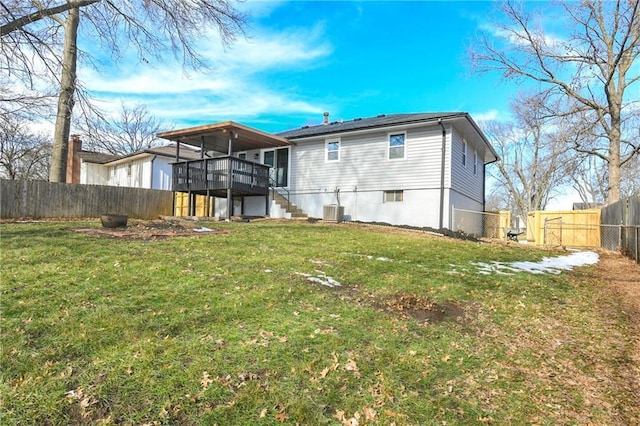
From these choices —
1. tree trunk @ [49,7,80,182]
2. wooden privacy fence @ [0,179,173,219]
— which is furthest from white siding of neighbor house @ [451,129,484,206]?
wooden privacy fence @ [0,179,173,219]

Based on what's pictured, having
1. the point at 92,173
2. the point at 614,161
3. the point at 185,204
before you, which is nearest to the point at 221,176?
the point at 185,204

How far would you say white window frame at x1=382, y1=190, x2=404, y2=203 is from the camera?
1419 cm

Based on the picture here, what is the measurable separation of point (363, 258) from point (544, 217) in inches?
469

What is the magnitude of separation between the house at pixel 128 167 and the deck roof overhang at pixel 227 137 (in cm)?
518

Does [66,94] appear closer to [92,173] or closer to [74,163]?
[92,173]

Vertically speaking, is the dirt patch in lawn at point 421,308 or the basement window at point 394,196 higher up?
the basement window at point 394,196

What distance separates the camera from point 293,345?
325 cm

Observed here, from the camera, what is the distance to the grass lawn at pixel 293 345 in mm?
2475

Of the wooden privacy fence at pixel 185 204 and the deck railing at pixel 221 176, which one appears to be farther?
the wooden privacy fence at pixel 185 204

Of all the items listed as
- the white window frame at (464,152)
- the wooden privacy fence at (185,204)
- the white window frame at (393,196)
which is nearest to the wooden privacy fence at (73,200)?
the wooden privacy fence at (185,204)

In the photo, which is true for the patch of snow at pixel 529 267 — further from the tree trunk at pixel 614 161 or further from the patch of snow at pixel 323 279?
the tree trunk at pixel 614 161

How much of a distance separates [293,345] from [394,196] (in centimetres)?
1171

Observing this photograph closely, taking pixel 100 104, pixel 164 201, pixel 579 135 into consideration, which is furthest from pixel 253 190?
pixel 579 135

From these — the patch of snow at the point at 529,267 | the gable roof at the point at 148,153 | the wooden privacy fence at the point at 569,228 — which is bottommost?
the patch of snow at the point at 529,267
